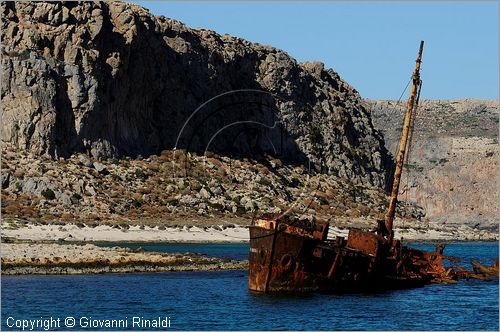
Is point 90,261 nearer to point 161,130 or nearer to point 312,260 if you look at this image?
point 312,260

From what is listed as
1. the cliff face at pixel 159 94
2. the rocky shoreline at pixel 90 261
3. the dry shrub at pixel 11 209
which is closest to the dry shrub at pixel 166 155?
the cliff face at pixel 159 94

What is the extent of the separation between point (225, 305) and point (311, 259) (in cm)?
532

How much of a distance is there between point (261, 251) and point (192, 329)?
10143mm

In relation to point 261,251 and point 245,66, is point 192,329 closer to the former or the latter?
point 261,251

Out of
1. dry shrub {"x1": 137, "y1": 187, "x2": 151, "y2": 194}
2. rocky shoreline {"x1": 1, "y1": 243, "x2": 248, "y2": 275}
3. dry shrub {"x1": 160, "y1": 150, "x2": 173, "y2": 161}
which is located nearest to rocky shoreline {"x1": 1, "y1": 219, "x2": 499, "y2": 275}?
rocky shoreline {"x1": 1, "y1": 243, "x2": 248, "y2": 275}

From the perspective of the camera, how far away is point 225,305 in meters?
54.7

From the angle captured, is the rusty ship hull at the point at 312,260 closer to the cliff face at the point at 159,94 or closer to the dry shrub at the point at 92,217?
the dry shrub at the point at 92,217

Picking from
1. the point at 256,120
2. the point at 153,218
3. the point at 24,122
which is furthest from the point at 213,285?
the point at 256,120

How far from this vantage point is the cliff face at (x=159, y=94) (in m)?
122

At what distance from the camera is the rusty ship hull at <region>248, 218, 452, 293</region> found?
2211 inches

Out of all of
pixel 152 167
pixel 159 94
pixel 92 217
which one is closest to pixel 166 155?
pixel 152 167

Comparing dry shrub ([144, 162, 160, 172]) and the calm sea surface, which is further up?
dry shrub ([144, 162, 160, 172])

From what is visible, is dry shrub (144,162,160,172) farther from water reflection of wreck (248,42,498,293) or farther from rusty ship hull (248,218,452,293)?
rusty ship hull (248,218,452,293)

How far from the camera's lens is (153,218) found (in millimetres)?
116250
